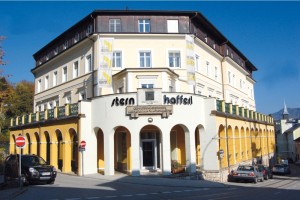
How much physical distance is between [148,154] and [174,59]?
32.6 feet

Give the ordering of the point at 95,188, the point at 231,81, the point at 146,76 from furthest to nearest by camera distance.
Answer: the point at 231,81 → the point at 146,76 → the point at 95,188

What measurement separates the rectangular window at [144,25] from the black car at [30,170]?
1562 cm

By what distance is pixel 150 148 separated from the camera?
26375 millimetres

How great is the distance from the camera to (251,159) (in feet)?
126

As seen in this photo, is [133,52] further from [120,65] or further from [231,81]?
[231,81]

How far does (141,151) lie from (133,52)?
975 centimetres

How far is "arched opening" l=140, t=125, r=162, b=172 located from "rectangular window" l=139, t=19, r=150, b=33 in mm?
9787

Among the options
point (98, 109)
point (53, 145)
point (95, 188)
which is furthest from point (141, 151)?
point (53, 145)

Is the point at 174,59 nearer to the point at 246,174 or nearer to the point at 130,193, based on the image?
the point at 246,174

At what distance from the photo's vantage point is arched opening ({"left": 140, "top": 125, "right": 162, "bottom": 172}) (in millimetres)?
26031

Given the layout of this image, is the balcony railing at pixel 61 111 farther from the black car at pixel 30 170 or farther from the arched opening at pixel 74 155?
the black car at pixel 30 170

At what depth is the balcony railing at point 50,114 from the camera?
1093 inches

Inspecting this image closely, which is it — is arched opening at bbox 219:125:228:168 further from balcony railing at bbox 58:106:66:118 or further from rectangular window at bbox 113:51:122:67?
balcony railing at bbox 58:106:66:118

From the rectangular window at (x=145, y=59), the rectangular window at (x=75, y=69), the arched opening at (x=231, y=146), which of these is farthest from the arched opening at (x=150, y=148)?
the rectangular window at (x=75, y=69)
